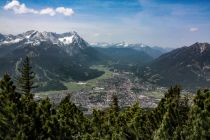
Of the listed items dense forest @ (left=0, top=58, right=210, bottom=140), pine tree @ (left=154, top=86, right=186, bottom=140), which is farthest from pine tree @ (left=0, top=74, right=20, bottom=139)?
pine tree @ (left=154, top=86, right=186, bottom=140)

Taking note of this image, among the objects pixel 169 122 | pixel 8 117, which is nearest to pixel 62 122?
pixel 8 117

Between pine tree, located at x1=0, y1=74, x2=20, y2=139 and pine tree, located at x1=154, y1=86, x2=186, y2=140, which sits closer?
pine tree, located at x1=0, y1=74, x2=20, y2=139

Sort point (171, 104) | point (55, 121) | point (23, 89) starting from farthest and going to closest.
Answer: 1. point (23, 89)
2. point (171, 104)
3. point (55, 121)

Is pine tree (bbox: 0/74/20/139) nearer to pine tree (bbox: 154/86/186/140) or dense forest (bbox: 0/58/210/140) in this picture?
dense forest (bbox: 0/58/210/140)

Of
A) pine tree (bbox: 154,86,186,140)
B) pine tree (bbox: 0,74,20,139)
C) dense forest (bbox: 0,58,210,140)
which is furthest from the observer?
pine tree (bbox: 154,86,186,140)

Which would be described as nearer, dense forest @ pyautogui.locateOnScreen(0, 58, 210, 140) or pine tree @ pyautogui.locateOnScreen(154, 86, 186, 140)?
dense forest @ pyautogui.locateOnScreen(0, 58, 210, 140)

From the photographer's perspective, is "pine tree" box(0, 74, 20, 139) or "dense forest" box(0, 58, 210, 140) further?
"pine tree" box(0, 74, 20, 139)

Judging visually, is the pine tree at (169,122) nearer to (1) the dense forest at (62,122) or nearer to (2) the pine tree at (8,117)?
(1) the dense forest at (62,122)

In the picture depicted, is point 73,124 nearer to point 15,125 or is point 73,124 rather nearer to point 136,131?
point 136,131

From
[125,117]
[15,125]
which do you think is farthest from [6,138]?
[125,117]

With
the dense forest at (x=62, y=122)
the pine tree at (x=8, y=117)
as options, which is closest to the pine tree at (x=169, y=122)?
the dense forest at (x=62, y=122)

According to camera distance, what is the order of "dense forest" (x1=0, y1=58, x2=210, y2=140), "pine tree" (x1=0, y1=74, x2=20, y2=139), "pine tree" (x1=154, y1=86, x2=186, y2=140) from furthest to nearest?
"pine tree" (x1=154, y1=86, x2=186, y2=140)
"pine tree" (x1=0, y1=74, x2=20, y2=139)
"dense forest" (x1=0, y1=58, x2=210, y2=140)
